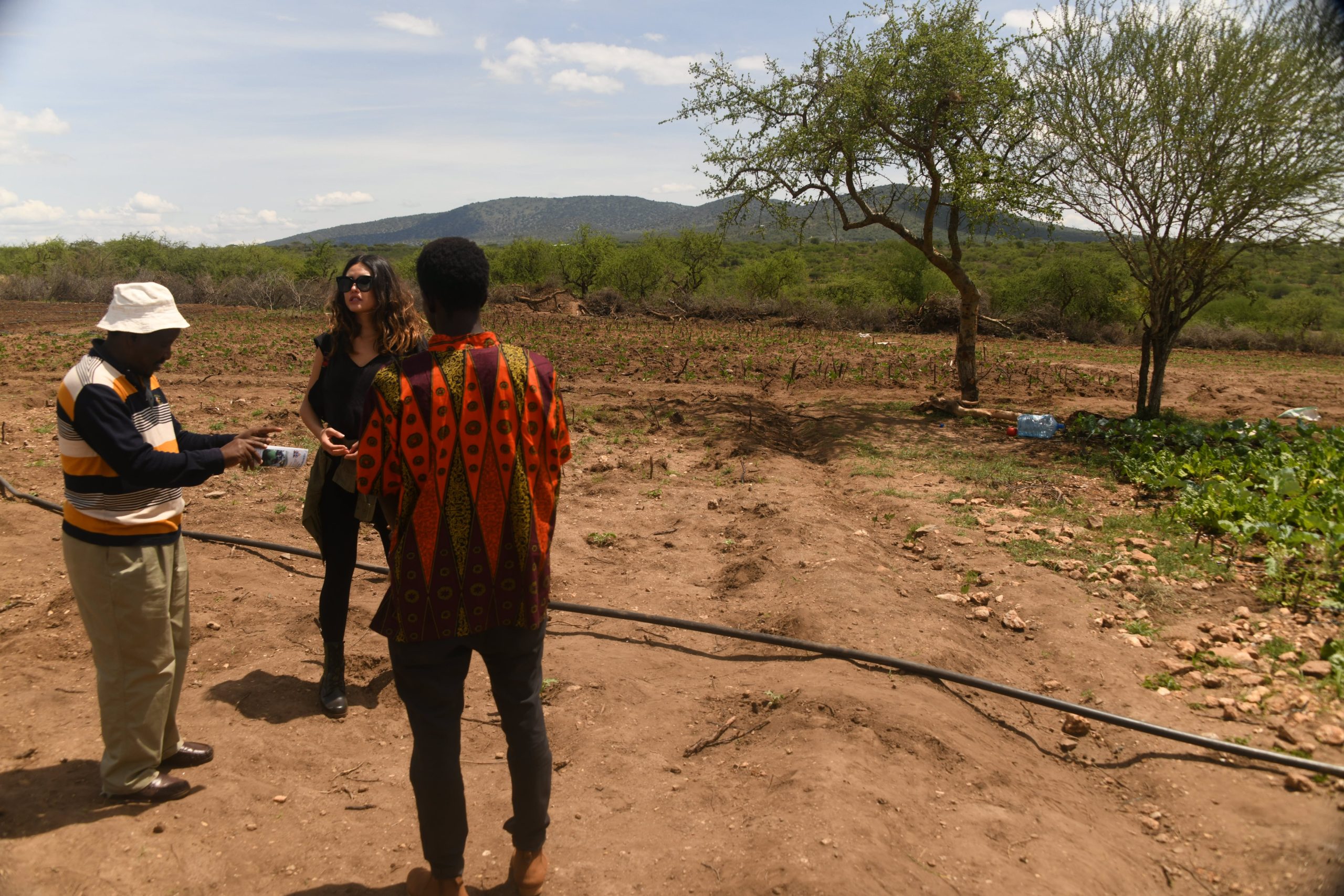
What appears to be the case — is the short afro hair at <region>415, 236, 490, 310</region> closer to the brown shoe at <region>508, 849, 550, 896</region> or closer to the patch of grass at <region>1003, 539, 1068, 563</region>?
the brown shoe at <region>508, 849, 550, 896</region>

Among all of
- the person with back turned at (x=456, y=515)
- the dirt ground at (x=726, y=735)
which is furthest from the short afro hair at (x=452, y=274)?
the dirt ground at (x=726, y=735)

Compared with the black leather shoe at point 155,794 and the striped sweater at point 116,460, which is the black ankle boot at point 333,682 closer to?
the black leather shoe at point 155,794

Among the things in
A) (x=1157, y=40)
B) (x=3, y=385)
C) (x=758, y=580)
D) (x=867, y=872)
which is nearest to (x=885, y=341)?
(x=1157, y=40)

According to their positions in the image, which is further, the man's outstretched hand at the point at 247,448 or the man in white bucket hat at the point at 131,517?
the man's outstretched hand at the point at 247,448

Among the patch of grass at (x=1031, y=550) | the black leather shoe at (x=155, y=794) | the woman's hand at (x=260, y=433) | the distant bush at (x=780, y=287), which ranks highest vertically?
the distant bush at (x=780, y=287)

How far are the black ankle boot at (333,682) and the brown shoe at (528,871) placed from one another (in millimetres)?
1487

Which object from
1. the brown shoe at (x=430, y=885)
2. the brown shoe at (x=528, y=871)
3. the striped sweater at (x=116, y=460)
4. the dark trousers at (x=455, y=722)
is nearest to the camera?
the dark trousers at (x=455, y=722)

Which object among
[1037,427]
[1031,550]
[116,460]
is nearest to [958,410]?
[1037,427]

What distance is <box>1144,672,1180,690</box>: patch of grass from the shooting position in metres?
3.99

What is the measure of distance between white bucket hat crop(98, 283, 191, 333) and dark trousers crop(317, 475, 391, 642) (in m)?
0.85

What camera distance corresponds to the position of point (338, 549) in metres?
3.50

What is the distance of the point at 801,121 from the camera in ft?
39.0

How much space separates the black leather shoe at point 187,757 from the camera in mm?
3168

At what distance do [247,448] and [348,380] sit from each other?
562 mm
